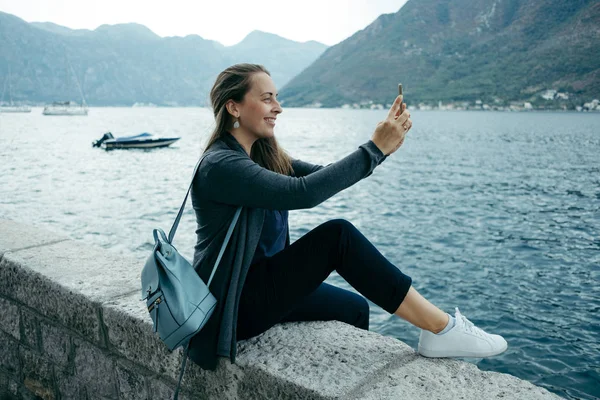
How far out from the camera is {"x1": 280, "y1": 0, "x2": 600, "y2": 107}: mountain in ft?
461

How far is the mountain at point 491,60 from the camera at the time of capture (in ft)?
461

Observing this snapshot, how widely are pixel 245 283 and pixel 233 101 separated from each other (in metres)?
0.94

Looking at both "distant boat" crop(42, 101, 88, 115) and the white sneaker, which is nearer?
the white sneaker

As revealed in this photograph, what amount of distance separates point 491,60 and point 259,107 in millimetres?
187326

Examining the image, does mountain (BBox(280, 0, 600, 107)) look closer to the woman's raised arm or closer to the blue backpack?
the woman's raised arm

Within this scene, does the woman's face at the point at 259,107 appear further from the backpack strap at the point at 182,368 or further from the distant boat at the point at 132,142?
the distant boat at the point at 132,142

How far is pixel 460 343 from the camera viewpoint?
244cm

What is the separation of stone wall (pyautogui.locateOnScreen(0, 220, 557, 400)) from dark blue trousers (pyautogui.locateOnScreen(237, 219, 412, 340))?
0.49 feet

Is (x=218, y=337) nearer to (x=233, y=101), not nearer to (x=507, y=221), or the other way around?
(x=233, y=101)

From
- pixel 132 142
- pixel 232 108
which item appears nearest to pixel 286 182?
pixel 232 108

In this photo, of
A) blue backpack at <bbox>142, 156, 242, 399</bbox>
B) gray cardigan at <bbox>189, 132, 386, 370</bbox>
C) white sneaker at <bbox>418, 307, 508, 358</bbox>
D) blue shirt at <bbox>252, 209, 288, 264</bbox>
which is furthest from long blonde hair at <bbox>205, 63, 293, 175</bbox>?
white sneaker at <bbox>418, 307, 508, 358</bbox>

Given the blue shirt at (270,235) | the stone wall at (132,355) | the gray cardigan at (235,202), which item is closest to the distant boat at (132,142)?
the stone wall at (132,355)

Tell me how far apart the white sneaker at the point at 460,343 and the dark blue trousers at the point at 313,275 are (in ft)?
0.85

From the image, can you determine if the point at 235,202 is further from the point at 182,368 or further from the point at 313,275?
the point at 182,368
